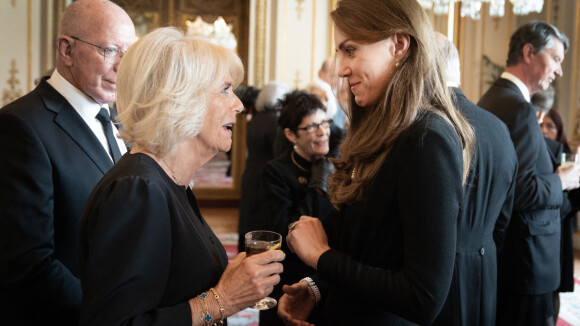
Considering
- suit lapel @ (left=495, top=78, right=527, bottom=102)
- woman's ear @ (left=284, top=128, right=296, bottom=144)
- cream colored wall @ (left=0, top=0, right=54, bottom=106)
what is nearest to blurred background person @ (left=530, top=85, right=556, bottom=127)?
suit lapel @ (left=495, top=78, right=527, bottom=102)

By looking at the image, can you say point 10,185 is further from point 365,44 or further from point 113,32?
point 365,44

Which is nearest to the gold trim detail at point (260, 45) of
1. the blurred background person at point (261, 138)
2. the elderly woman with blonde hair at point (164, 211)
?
the blurred background person at point (261, 138)

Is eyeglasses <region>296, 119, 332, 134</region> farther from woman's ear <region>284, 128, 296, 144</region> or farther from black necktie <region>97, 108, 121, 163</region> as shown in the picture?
black necktie <region>97, 108, 121, 163</region>

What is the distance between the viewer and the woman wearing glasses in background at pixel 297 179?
2.61 meters

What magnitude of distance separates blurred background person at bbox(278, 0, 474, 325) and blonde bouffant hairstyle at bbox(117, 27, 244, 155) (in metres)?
0.42

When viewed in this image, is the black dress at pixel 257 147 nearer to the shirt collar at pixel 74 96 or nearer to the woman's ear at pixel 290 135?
the woman's ear at pixel 290 135

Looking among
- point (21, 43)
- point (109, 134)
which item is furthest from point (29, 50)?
point (109, 134)

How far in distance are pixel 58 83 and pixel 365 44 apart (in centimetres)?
120

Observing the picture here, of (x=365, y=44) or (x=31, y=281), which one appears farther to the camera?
(x=31, y=281)

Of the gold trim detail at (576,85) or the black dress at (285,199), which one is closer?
the black dress at (285,199)

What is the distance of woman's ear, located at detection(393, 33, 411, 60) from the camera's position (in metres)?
1.38

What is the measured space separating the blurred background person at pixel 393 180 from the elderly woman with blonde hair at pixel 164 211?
0.75 ft

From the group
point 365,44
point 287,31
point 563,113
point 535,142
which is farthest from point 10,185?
point 563,113

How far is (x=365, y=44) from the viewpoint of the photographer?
4.58 ft
